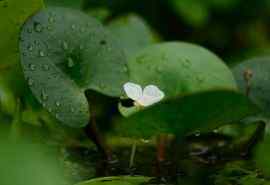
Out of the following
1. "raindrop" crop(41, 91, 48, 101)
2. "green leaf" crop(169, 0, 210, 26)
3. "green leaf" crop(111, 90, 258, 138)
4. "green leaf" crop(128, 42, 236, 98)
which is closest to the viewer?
"green leaf" crop(111, 90, 258, 138)

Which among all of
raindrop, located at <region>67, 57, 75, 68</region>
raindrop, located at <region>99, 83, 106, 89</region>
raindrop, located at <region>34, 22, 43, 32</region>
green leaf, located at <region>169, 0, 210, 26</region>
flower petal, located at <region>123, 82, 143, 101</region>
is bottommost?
flower petal, located at <region>123, 82, 143, 101</region>

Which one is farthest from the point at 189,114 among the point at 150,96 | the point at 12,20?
the point at 12,20

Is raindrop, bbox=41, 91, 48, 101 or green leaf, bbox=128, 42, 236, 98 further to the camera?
green leaf, bbox=128, 42, 236, 98

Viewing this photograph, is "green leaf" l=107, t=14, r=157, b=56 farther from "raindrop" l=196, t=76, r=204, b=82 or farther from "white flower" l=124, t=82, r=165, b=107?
"white flower" l=124, t=82, r=165, b=107

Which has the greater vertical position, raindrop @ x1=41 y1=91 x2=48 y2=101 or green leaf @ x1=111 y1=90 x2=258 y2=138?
raindrop @ x1=41 y1=91 x2=48 y2=101

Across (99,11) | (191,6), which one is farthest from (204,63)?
(191,6)

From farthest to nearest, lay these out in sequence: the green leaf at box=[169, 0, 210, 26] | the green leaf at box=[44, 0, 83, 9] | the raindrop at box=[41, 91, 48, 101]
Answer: the green leaf at box=[169, 0, 210, 26] → the green leaf at box=[44, 0, 83, 9] → the raindrop at box=[41, 91, 48, 101]

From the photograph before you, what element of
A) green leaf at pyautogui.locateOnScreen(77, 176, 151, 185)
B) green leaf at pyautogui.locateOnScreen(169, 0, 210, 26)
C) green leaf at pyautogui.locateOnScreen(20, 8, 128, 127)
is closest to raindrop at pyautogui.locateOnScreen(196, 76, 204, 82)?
green leaf at pyautogui.locateOnScreen(20, 8, 128, 127)
